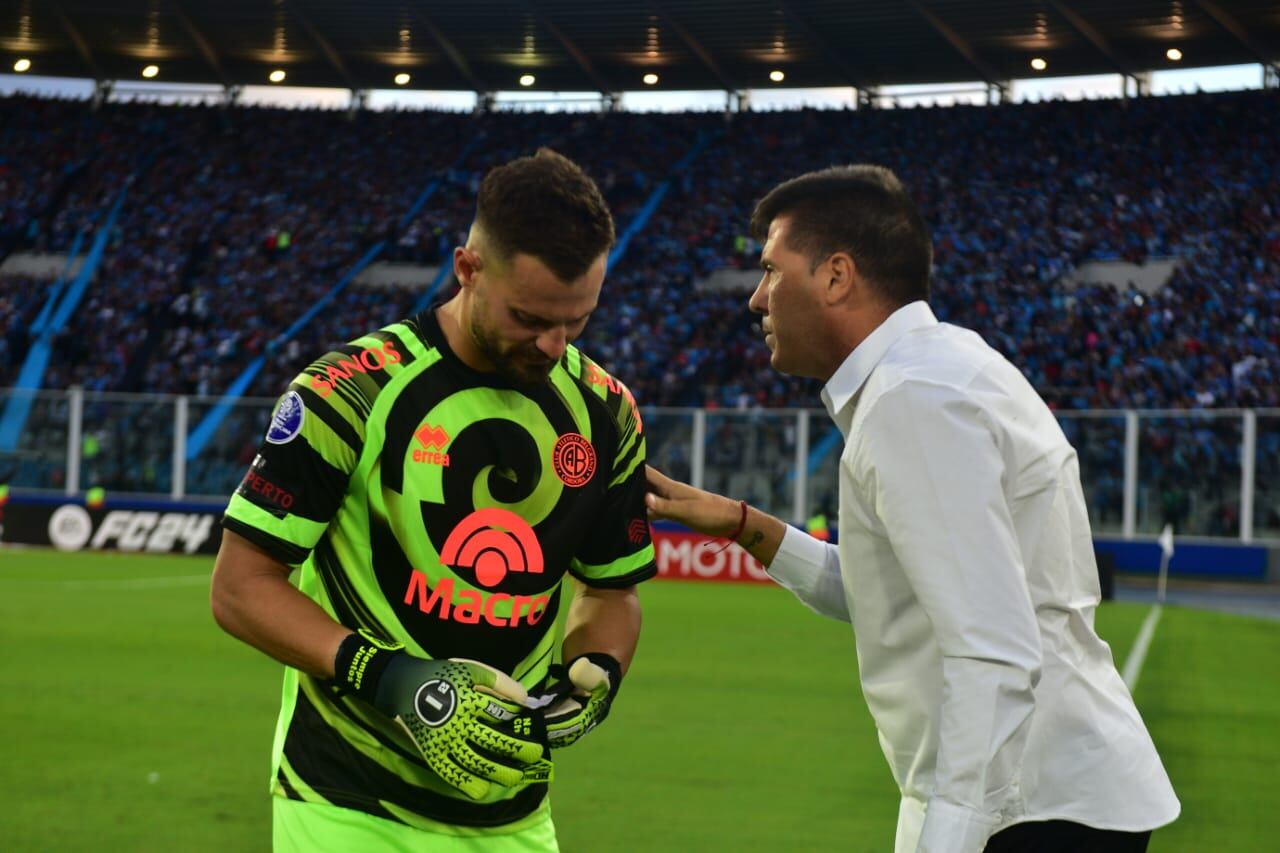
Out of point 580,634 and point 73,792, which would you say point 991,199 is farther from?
point 580,634

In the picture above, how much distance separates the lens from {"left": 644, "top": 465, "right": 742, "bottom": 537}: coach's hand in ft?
11.1

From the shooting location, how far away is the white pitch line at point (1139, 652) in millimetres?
11727

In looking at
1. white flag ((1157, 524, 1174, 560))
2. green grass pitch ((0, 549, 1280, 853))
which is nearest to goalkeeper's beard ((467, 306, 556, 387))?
green grass pitch ((0, 549, 1280, 853))

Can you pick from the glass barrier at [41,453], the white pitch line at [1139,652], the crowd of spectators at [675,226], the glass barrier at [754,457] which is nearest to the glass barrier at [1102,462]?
the crowd of spectators at [675,226]

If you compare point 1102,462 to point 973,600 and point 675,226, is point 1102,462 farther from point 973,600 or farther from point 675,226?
point 973,600

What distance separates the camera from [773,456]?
2300 cm

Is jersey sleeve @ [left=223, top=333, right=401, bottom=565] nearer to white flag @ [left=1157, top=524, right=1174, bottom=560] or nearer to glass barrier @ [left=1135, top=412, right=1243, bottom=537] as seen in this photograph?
white flag @ [left=1157, top=524, right=1174, bottom=560]

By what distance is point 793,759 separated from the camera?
8.42 m

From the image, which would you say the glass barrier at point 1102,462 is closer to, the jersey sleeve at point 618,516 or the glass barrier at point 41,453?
the glass barrier at point 41,453

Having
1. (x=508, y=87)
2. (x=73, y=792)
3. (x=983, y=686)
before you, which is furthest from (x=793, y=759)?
(x=508, y=87)

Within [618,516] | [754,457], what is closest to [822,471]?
[754,457]

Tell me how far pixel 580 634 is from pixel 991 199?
109 feet

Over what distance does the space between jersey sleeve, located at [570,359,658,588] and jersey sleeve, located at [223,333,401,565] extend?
57 centimetres

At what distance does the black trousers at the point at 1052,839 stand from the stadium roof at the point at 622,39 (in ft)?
112
